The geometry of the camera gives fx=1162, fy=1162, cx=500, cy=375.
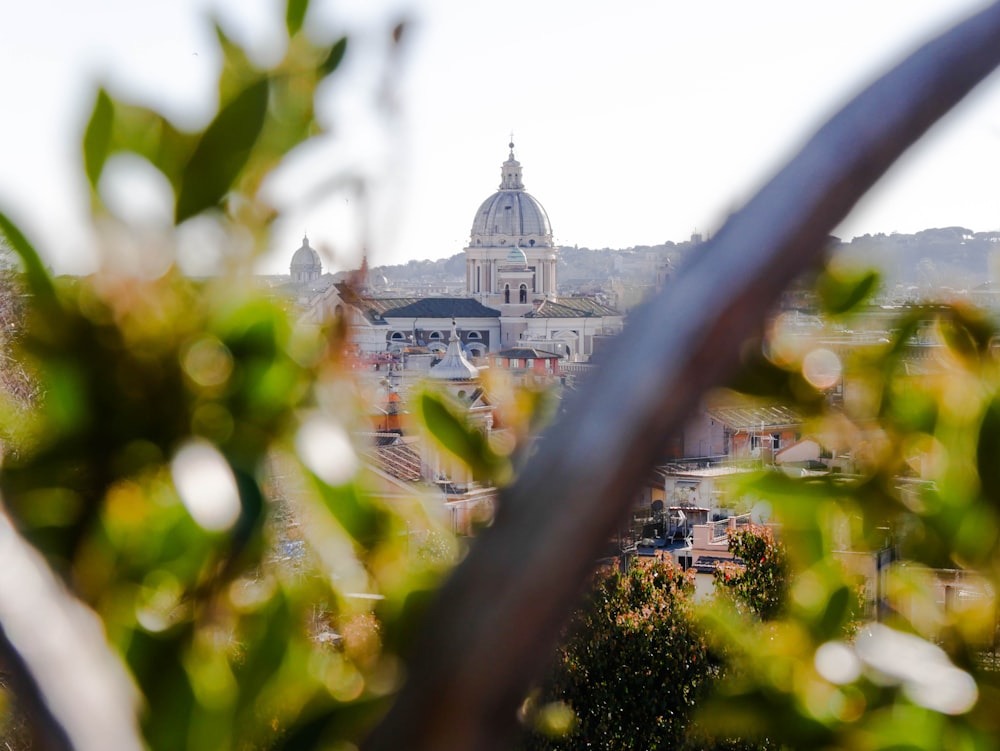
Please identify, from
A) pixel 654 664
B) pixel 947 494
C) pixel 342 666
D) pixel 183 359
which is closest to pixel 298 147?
pixel 183 359

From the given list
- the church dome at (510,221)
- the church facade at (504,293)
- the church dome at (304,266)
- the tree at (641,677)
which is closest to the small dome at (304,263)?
the church dome at (304,266)

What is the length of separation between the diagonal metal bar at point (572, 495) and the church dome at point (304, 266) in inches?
13.4

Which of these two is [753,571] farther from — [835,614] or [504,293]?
[504,293]

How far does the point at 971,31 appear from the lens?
0.30 m

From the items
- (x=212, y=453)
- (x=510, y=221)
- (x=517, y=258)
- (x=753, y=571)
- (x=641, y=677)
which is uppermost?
(x=510, y=221)

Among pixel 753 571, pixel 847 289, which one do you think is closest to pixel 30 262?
pixel 847 289

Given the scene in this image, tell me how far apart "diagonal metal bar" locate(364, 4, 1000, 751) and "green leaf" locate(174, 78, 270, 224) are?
0.20 m

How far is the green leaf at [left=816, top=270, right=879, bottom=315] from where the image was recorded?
685mm

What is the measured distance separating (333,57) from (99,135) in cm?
10

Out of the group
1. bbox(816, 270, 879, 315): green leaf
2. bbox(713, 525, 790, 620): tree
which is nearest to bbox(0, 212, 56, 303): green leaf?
bbox(816, 270, 879, 315): green leaf

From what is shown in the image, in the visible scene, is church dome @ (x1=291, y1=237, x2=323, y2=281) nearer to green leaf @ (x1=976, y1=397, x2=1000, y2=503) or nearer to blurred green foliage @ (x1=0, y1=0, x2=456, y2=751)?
blurred green foliage @ (x1=0, y1=0, x2=456, y2=751)

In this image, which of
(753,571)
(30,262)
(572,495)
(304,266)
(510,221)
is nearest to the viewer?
(572,495)

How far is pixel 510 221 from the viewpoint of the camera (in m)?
35.9

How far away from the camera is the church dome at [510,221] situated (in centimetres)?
3562
